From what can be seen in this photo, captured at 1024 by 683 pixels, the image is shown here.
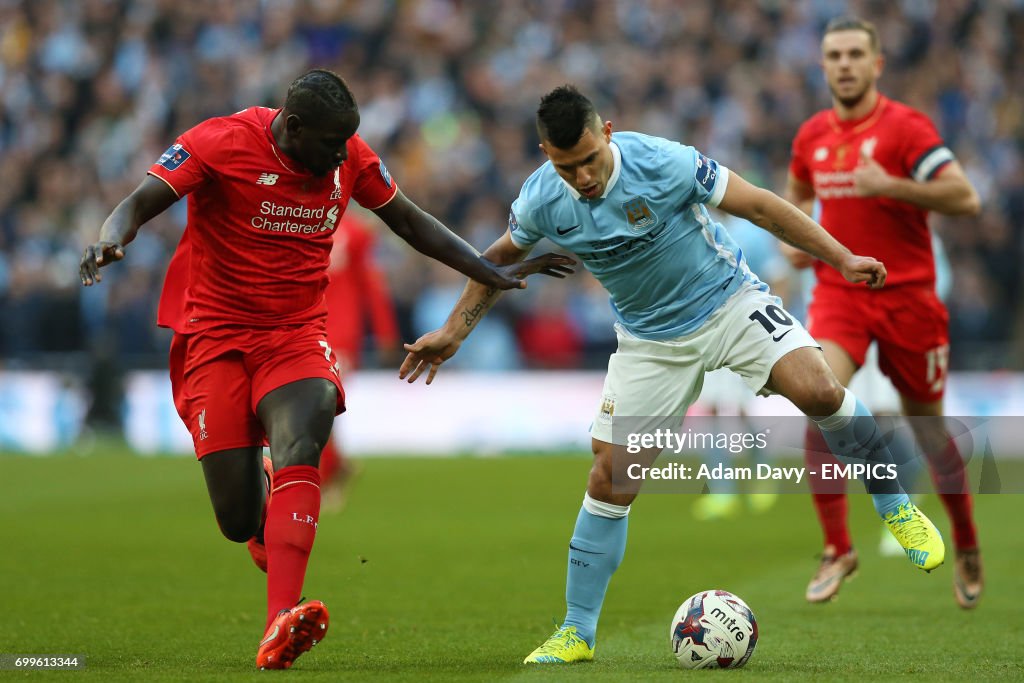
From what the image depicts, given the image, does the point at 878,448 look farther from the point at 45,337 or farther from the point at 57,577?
the point at 45,337

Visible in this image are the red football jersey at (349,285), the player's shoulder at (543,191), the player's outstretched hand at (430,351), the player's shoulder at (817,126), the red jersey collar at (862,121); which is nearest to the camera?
the player's shoulder at (543,191)

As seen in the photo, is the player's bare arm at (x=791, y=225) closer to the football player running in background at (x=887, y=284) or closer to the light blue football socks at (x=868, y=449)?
the light blue football socks at (x=868, y=449)

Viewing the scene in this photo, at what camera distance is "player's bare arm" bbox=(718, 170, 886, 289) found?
6.23 m

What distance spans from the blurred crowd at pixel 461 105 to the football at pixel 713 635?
12796mm

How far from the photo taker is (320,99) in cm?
603

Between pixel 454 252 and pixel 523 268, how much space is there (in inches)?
12.5

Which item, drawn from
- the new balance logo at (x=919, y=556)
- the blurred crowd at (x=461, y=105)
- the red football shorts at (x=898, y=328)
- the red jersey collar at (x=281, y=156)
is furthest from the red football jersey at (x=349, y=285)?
the new balance logo at (x=919, y=556)

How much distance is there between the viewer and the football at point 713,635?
19.6 feet

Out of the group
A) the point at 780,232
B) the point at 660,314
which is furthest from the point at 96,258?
the point at 780,232

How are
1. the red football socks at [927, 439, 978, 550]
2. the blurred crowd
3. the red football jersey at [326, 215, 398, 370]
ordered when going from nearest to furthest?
the red football socks at [927, 439, 978, 550] < the red football jersey at [326, 215, 398, 370] < the blurred crowd

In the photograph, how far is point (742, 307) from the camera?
258 inches

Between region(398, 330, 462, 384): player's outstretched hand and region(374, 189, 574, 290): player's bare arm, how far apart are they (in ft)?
0.98

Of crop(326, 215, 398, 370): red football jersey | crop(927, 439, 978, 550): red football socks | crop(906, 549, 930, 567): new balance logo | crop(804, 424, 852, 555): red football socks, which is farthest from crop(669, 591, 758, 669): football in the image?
crop(326, 215, 398, 370): red football jersey

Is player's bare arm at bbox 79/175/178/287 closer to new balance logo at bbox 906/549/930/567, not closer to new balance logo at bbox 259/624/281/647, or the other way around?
new balance logo at bbox 259/624/281/647
